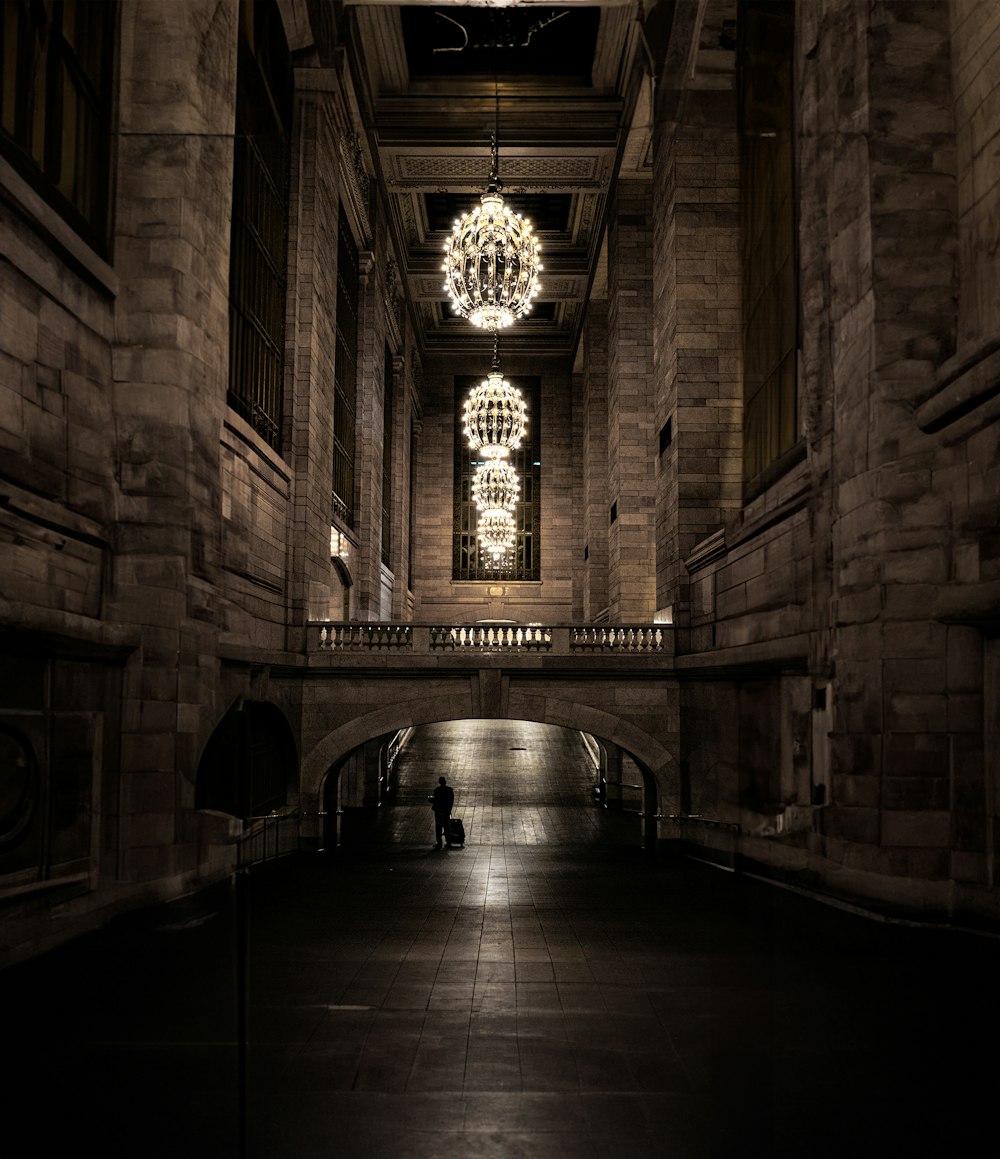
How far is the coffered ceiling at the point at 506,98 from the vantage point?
24203mm

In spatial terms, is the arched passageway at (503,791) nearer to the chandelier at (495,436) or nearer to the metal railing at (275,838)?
the metal railing at (275,838)

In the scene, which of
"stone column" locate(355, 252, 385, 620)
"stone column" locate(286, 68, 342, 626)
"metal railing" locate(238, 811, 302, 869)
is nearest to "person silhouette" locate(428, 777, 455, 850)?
"metal railing" locate(238, 811, 302, 869)

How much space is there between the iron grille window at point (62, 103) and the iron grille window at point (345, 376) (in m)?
12.7

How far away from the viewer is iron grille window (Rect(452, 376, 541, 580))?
43.6 metres

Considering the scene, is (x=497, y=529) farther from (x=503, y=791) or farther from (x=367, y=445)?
(x=503, y=791)

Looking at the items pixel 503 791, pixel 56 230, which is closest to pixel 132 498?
pixel 56 230

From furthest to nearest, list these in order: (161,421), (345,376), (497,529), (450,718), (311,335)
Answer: (497,529)
(345,376)
(311,335)
(450,718)
(161,421)

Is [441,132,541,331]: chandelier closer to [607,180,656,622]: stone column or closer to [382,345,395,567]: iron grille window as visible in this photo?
[607,180,656,622]: stone column

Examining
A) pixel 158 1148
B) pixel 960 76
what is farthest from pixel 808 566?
pixel 158 1148

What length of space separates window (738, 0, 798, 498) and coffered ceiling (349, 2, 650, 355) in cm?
578

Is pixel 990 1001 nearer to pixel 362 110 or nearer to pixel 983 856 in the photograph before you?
pixel 983 856

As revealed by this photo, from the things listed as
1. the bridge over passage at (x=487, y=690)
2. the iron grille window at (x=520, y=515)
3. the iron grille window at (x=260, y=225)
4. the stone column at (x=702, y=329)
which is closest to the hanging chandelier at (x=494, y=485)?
the stone column at (x=702, y=329)

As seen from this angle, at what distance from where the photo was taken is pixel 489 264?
563 inches

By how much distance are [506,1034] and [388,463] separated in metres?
29.3
